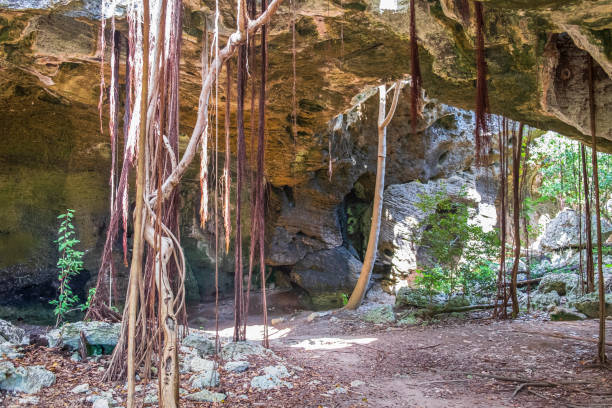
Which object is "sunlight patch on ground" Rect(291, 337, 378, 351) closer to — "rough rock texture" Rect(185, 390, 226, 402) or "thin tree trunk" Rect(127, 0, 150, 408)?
"rough rock texture" Rect(185, 390, 226, 402)

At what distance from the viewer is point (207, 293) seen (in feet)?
33.7

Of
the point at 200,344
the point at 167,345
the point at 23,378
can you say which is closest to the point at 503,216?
the point at 200,344

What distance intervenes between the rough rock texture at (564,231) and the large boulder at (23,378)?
1018 cm

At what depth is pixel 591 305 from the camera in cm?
536

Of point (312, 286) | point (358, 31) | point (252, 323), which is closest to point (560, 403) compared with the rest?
point (358, 31)

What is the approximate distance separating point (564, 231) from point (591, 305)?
6122 millimetres

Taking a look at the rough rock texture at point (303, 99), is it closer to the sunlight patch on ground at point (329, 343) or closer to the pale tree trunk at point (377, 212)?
the pale tree trunk at point (377, 212)

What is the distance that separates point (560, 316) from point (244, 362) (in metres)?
4.30

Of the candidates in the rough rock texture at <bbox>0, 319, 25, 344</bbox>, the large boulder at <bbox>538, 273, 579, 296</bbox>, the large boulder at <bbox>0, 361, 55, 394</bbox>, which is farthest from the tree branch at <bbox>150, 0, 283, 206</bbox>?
the large boulder at <bbox>538, 273, 579, 296</bbox>

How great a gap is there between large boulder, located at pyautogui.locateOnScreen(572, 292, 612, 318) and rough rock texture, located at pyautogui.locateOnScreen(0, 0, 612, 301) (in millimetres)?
2182

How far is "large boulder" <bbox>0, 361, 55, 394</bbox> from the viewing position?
2668mm

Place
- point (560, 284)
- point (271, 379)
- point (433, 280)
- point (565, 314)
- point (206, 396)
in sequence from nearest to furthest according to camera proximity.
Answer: point (206, 396), point (271, 379), point (565, 314), point (433, 280), point (560, 284)

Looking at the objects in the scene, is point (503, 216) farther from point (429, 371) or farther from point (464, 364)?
point (429, 371)

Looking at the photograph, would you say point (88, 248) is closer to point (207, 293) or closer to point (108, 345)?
point (207, 293)
